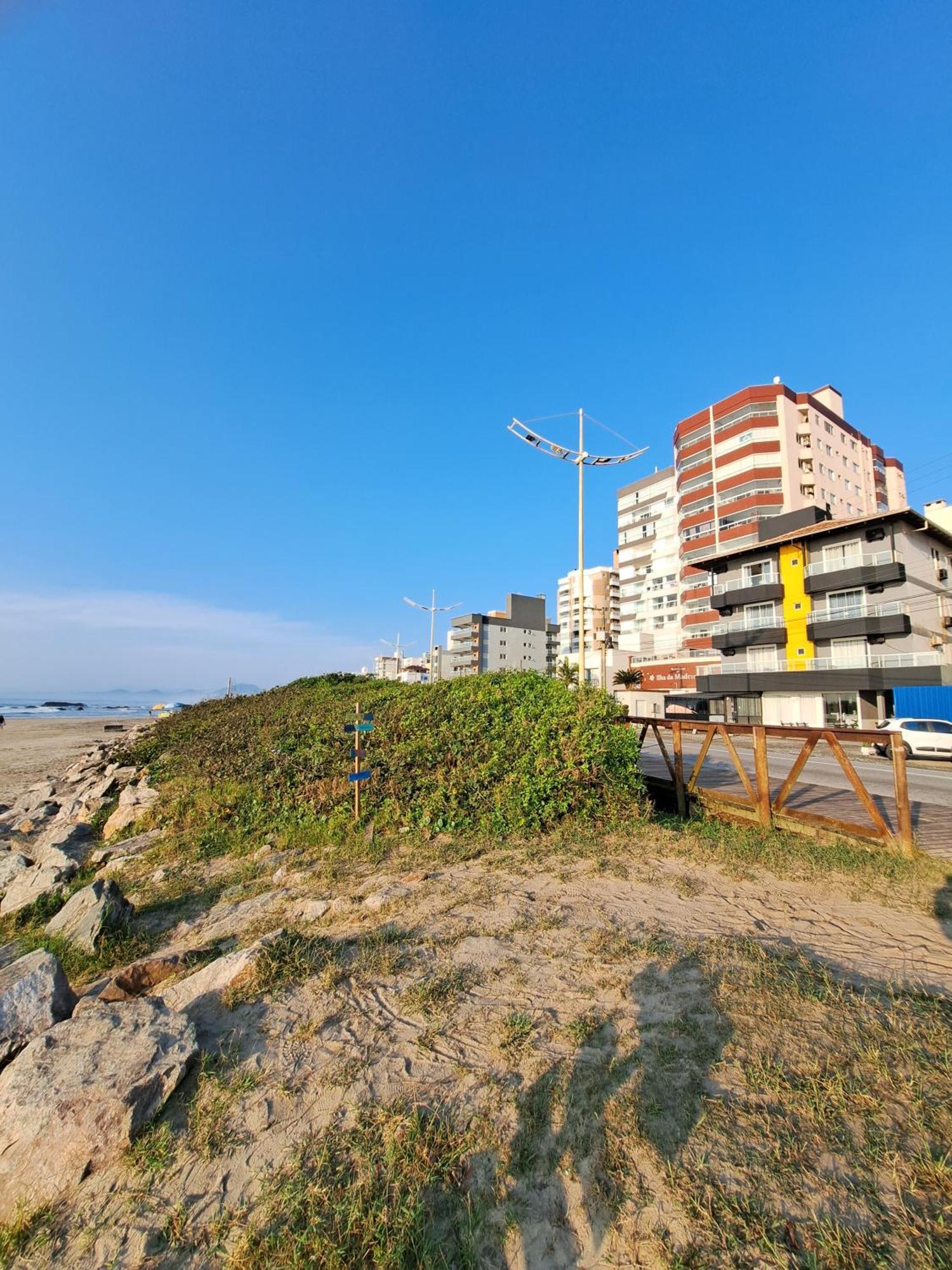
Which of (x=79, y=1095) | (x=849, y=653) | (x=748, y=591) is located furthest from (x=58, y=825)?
(x=748, y=591)

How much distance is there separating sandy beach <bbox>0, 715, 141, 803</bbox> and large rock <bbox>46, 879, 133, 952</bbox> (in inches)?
575

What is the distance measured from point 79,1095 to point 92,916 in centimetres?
329

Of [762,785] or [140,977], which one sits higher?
[762,785]

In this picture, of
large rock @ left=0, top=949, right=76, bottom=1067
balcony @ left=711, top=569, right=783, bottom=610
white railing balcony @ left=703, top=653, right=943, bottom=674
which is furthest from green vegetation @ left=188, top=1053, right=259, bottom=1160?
balcony @ left=711, top=569, right=783, bottom=610

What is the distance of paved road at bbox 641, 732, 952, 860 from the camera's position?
324 inches

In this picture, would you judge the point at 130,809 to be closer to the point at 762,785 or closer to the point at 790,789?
the point at 762,785

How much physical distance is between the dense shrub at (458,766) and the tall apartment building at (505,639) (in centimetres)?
8338

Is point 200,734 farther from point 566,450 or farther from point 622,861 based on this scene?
point 566,450

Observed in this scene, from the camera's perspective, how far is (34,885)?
723 cm

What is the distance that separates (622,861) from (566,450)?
14.1 metres

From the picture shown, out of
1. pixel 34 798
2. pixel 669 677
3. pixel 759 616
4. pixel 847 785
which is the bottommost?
pixel 34 798

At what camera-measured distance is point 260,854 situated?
24.9 ft

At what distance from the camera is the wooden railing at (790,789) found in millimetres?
6738

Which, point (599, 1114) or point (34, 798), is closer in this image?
point (599, 1114)
